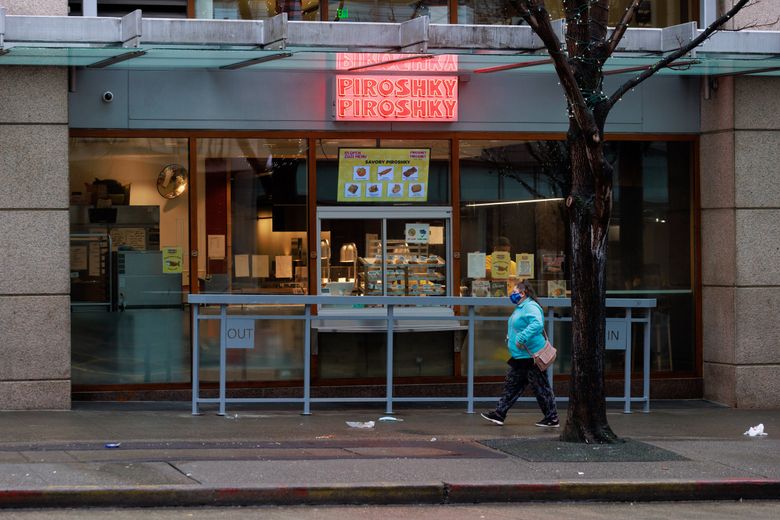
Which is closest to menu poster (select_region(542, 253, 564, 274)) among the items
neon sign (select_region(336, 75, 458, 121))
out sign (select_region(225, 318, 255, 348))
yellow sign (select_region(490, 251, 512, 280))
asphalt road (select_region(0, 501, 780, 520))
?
yellow sign (select_region(490, 251, 512, 280))

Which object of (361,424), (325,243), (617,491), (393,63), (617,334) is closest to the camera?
(617,491)

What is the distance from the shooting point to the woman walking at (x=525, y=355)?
39.4ft

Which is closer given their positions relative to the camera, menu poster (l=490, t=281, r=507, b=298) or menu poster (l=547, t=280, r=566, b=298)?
menu poster (l=490, t=281, r=507, b=298)

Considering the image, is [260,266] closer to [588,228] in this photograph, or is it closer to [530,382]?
[530,382]

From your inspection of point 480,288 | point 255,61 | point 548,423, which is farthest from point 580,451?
point 255,61

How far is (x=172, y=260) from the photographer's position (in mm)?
13922

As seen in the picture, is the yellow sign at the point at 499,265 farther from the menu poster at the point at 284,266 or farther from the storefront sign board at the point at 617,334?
the menu poster at the point at 284,266

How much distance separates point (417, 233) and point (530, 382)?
9.90 ft

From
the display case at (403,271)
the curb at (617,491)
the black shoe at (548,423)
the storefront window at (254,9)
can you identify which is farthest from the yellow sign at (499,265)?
the curb at (617,491)

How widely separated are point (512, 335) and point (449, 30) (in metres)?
3.40

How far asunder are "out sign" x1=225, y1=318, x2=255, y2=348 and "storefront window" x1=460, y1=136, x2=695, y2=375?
328 centimetres

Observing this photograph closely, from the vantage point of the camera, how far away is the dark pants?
12.2 metres

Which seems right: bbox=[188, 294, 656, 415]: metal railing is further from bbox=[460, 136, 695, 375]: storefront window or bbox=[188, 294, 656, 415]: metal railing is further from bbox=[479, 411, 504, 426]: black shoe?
bbox=[460, 136, 695, 375]: storefront window

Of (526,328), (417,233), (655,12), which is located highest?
(655,12)
